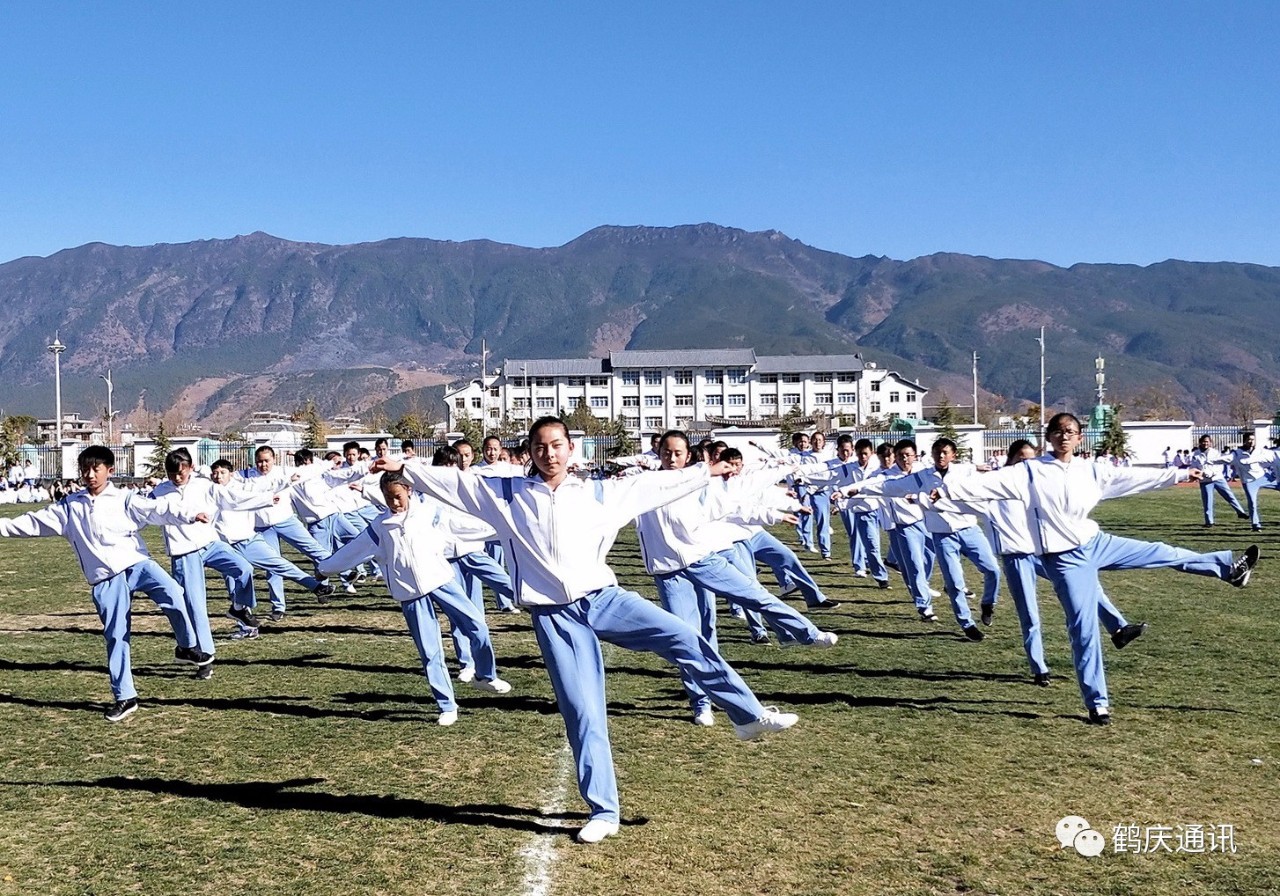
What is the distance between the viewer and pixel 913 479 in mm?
11039

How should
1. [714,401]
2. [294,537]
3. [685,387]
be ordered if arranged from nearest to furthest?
1. [294,537]
2. [685,387]
3. [714,401]

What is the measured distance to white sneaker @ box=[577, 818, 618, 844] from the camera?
621 centimetres

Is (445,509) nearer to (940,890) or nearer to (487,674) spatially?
(487,674)

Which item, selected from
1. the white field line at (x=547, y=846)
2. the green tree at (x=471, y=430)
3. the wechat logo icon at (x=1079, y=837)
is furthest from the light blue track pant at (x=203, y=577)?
the green tree at (x=471, y=430)

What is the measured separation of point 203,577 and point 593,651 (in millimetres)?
6696

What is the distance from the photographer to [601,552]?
6.54 metres

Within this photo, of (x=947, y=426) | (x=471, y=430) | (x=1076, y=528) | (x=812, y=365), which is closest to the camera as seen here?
(x=1076, y=528)

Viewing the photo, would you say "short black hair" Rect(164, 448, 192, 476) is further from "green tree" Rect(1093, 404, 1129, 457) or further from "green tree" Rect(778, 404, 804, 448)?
"green tree" Rect(1093, 404, 1129, 457)

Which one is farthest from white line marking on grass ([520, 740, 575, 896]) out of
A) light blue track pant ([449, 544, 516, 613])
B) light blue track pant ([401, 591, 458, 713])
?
light blue track pant ([449, 544, 516, 613])

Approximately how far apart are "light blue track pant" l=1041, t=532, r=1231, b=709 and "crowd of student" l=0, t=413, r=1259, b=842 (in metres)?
0.02

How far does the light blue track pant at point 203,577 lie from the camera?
1116cm

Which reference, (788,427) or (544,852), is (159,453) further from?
(544,852)

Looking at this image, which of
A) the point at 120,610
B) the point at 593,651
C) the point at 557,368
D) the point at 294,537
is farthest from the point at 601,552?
the point at 557,368

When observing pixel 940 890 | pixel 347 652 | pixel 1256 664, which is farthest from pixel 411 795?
pixel 1256 664
